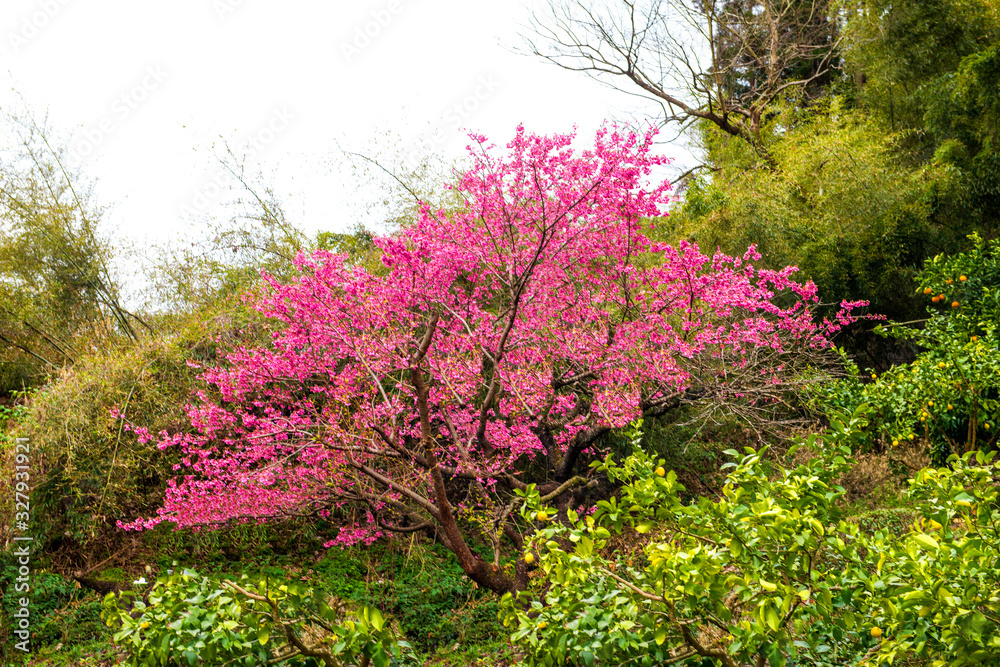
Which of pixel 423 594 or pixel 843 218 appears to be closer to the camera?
pixel 423 594

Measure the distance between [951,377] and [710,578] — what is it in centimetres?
429

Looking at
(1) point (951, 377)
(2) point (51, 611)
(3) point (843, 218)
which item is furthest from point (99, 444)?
(3) point (843, 218)

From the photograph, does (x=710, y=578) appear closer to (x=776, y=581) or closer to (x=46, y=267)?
(x=776, y=581)

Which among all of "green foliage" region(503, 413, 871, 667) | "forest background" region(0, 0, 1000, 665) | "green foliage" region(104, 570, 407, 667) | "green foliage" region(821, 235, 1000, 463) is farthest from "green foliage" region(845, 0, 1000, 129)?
"green foliage" region(104, 570, 407, 667)

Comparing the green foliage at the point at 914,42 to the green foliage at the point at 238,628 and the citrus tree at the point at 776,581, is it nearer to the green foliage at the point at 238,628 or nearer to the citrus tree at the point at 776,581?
the citrus tree at the point at 776,581

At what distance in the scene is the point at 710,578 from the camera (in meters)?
1.59

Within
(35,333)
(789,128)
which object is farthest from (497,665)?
(789,128)

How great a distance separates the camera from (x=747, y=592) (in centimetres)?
150

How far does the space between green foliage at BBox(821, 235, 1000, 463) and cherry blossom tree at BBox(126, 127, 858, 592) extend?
0.90m

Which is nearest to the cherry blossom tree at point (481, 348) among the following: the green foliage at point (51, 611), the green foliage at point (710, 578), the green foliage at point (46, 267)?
the green foliage at point (51, 611)

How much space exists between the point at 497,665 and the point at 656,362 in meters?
2.37

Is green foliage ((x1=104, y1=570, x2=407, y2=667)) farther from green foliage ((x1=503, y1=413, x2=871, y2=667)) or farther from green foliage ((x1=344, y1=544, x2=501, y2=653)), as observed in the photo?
green foliage ((x1=344, y1=544, x2=501, y2=653))

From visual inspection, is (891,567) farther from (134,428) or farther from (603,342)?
(134,428)

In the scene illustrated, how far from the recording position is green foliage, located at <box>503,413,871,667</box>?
155 centimetres
